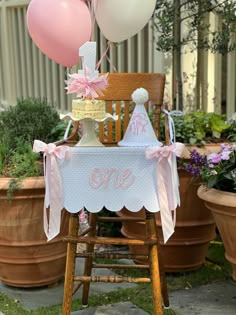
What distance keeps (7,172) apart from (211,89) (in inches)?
92.9

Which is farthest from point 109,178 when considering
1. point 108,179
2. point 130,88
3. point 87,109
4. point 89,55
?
point 130,88

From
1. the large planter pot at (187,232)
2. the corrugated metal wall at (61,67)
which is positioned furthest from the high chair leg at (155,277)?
the corrugated metal wall at (61,67)

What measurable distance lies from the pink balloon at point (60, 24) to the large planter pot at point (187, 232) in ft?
3.50

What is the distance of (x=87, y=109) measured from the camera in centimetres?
263

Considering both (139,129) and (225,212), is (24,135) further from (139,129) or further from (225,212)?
(225,212)

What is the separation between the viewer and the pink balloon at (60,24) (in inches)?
116

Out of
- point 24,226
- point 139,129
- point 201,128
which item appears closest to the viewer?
point 139,129

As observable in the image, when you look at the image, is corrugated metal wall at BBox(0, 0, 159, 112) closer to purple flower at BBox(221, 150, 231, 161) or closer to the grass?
the grass

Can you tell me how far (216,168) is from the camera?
2.99 metres

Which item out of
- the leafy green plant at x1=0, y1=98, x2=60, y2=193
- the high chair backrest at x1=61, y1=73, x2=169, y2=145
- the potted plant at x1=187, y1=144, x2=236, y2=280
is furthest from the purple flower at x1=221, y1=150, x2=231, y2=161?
the leafy green plant at x1=0, y1=98, x2=60, y2=193

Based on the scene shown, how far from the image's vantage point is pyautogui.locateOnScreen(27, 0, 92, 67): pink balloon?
2955 millimetres

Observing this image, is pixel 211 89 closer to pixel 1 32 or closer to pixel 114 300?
pixel 114 300

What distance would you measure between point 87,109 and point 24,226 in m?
1.03

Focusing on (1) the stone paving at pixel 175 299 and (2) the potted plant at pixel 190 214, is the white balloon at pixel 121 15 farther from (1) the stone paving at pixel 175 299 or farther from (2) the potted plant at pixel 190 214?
(1) the stone paving at pixel 175 299
